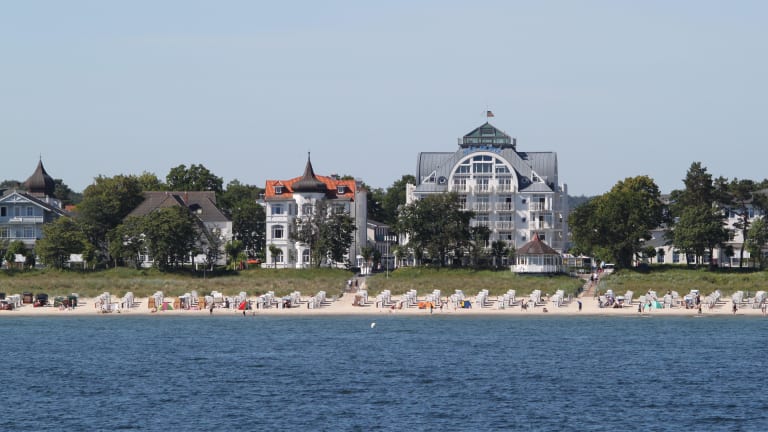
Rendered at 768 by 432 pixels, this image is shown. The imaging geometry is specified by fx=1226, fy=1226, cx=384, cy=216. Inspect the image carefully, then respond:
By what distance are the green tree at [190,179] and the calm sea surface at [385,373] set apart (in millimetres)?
64155

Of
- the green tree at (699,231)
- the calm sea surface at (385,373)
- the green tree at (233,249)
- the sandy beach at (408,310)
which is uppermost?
the green tree at (699,231)

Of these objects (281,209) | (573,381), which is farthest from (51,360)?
(281,209)

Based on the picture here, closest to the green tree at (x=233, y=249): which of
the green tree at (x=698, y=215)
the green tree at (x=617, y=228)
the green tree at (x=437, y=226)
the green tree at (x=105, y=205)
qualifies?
the green tree at (x=105, y=205)

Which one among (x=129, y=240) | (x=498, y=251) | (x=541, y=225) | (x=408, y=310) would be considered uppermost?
(x=541, y=225)

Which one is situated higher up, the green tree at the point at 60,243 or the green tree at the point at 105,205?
the green tree at the point at 105,205

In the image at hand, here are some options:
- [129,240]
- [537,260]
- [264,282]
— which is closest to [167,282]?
[264,282]

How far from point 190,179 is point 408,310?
70215 millimetres

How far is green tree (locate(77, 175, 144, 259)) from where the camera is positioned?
116m

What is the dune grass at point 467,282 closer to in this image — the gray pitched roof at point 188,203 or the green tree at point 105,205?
the gray pitched roof at point 188,203

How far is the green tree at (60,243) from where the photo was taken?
362 ft

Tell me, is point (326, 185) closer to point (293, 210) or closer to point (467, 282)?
point (293, 210)

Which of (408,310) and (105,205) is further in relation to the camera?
(105,205)

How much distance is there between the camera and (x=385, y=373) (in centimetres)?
5888

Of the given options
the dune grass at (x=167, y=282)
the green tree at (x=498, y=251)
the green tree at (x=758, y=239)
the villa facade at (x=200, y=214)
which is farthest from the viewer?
the villa facade at (x=200, y=214)
